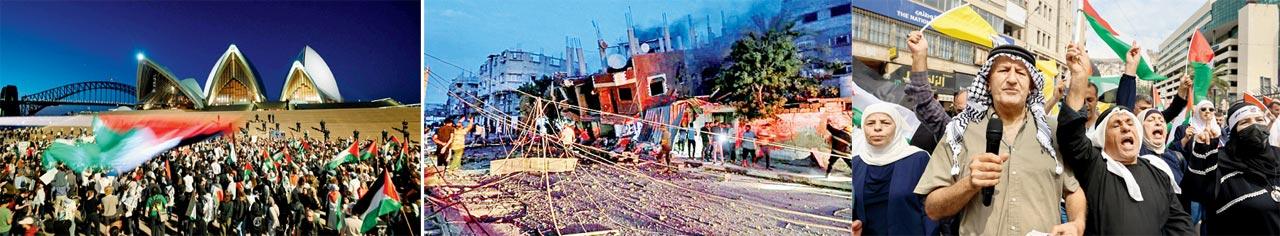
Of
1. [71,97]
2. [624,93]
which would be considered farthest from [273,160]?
[624,93]

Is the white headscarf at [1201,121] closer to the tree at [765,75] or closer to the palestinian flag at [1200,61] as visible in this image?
the palestinian flag at [1200,61]

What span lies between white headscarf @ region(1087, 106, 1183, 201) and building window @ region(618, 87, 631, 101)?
2.55 metres

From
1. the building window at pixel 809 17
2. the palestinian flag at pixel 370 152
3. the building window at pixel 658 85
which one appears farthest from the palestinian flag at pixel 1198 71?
the palestinian flag at pixel 370 152

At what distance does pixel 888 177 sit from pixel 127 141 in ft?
17.5

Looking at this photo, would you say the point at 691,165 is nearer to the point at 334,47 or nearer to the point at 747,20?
the point at 747,20

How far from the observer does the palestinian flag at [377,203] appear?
237 inches

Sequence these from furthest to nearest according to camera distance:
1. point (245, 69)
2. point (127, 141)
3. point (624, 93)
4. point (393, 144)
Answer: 1. point (127, 141)
2. point (245, 69)
3. point (393, 144)
4. point (624, 93)

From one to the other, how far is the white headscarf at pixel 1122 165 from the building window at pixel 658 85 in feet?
7.56

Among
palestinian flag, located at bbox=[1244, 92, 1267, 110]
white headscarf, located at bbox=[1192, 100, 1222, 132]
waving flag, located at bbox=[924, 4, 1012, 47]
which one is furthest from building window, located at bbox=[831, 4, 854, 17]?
palestinian flag, located at bbox=[1244, 92, 1267, 110]

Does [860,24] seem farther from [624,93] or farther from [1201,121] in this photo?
[1201,121]

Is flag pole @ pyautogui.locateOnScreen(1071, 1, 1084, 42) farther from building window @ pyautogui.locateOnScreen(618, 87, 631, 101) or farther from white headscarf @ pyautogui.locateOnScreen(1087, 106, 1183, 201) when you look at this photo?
building window @ pyautogui.locateOnScreen(618, 87, 631, 101)

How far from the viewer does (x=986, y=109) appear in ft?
11.6

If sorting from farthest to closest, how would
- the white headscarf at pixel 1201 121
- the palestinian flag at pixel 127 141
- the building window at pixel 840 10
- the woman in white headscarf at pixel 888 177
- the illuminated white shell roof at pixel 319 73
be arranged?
the palestinian flag at pixel 127 141 < the illuminated white shell roof at pixel 319 73 < the building window at pixel 840 10 < the white headscarf at pixel 1201 121 < the woman in white headscarf at pixel 888 177

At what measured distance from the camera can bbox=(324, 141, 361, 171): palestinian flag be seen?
6137mm
